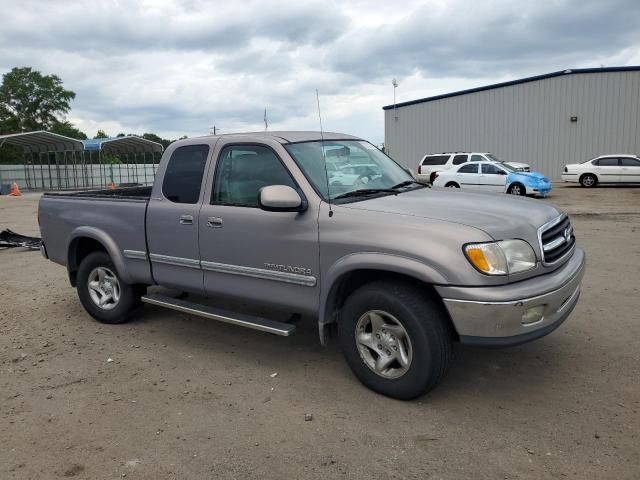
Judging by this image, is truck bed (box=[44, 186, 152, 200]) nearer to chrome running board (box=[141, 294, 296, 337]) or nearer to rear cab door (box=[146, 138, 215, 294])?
rear cab door (box=[146, 138, 215, 294])

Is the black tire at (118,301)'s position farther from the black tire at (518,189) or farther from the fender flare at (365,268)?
the black tire at (518,189)

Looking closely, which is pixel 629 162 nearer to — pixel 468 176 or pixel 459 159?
pixel 459 159

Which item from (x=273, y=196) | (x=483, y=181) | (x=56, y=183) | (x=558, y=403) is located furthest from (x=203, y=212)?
(x=56, y=183)

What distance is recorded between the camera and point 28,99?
58.0m

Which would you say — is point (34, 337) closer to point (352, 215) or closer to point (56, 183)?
point (352, 215)

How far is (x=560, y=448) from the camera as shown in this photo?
298cm

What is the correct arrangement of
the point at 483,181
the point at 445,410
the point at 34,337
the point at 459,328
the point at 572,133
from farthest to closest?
the point at 572,133, the point at 483,181, the point at 34,337, the point at 445,410, the point at 459,328

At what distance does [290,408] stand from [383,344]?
75cm

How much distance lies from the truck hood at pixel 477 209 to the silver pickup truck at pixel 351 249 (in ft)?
0.05

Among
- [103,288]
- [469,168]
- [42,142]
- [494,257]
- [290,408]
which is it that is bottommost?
[290,408]

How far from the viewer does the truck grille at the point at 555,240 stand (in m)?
3.48

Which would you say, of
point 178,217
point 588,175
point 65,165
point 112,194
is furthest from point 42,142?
point 178,217

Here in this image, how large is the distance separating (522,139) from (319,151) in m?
31.5

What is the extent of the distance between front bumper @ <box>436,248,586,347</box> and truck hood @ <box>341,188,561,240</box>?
323 millimetres
